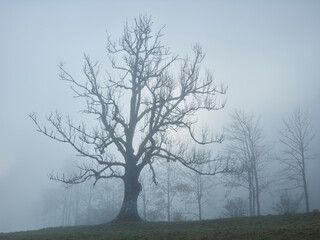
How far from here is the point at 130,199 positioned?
13.5 metres

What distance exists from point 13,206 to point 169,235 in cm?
12526

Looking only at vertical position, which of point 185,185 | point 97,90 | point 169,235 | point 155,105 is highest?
point 97,90

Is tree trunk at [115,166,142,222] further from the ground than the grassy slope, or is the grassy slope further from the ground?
tree trunk at [115,166,142,222]

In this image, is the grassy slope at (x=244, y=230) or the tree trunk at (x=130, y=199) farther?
the tree trunk at (x=130, y=199)

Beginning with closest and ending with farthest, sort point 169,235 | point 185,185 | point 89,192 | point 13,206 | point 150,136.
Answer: point 169,235 < point 150,136 < point 185,185 < point 89,192 < point 13,206

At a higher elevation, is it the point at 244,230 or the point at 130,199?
the point at 130,199

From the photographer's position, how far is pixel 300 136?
84.2ft

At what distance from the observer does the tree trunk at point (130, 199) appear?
13109 mm

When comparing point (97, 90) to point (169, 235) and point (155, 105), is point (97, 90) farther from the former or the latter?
point (169, 235)

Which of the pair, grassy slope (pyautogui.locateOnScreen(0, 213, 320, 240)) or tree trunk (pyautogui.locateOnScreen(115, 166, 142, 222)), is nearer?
grassy slope (pyautogui.locateOnScreen(0, 213, 320, 240))

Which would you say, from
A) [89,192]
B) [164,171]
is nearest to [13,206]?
[89,192]

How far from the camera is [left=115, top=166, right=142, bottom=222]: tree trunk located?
516 inches

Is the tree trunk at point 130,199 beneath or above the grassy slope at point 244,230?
above

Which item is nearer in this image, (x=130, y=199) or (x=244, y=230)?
(x=244, y=230)
